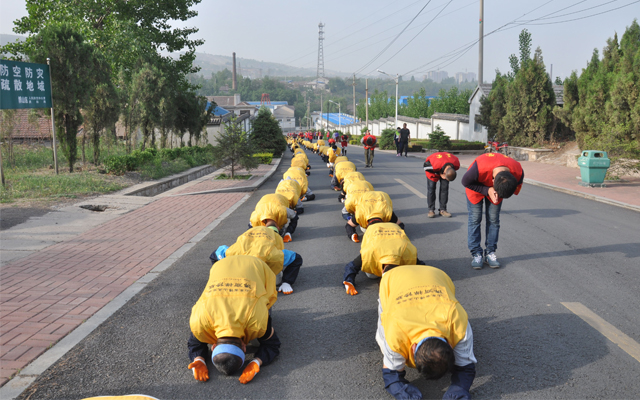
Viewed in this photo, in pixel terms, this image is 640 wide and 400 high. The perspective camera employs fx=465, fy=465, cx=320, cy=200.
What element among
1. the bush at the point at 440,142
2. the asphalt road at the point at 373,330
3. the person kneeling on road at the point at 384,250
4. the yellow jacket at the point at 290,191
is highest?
the bush at the point at 440,142

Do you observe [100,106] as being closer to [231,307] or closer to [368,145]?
[368,145]

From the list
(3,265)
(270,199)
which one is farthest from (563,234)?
(3,265)

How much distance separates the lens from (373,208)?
712 cm

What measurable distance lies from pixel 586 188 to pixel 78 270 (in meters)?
13.5

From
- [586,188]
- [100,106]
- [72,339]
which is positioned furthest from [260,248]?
[100,106]

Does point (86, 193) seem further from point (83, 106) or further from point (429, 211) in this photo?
point (429, 211)

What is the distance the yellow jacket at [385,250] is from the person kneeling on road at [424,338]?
4.82 feet

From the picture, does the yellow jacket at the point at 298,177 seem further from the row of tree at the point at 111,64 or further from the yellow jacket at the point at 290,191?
the row of tree at the point at 111,64

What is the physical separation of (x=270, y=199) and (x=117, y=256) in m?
2.52

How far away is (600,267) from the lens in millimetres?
6402

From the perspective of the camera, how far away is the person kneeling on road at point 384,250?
513 centimetres

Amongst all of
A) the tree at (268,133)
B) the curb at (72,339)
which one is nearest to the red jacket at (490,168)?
the curb at (72,339)

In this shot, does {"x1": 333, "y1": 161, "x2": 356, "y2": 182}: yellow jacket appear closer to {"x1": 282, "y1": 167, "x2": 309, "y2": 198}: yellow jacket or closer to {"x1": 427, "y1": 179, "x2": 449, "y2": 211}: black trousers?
{"x1": 282, "y1": 167, "x2": 309, "y2": 198}: yellow jacket

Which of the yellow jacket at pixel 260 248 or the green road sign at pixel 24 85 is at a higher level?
the green road sign at pixel 24 85
